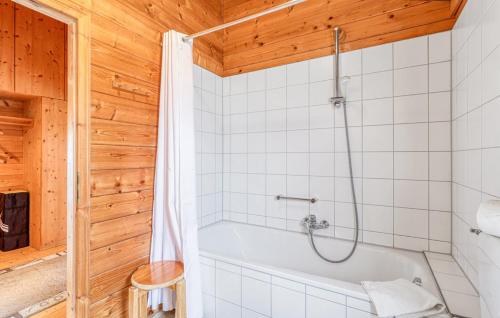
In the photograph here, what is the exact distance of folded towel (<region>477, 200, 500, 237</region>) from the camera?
532 millimetres

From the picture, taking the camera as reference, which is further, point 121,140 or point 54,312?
point 54,312

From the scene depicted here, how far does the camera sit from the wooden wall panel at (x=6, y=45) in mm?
2561

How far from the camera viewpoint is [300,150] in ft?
6.68

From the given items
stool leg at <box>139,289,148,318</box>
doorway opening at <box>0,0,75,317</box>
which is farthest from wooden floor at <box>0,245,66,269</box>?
stool leg at <box>139,289,148,318</box>

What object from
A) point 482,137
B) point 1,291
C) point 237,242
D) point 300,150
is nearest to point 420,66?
point 482,137

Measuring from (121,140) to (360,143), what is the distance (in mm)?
1722

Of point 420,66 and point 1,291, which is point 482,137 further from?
point 1,291

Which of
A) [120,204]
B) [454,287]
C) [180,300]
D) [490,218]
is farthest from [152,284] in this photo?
[454,287]

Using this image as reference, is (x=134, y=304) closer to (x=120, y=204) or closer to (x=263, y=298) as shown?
(x=120, y=204)

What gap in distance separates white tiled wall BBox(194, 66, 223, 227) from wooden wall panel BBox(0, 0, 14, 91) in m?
2.31

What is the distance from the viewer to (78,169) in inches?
50.5

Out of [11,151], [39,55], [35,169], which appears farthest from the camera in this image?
[11,151]

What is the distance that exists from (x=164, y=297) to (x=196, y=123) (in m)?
1.40

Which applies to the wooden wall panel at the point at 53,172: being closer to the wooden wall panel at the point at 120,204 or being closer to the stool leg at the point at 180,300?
the wooden wall panel at the point at 120,204
